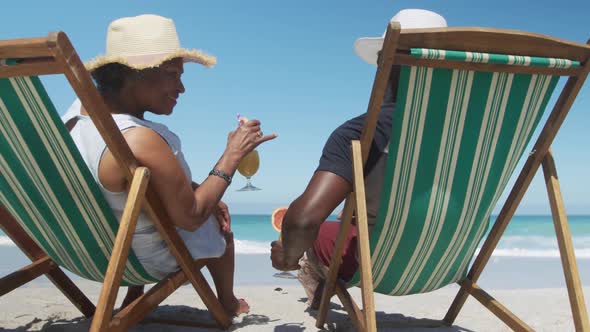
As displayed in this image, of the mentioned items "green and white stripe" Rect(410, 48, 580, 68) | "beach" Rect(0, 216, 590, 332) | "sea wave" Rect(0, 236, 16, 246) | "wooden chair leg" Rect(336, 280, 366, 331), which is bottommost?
"sea wave" Rect(0, 236, 16, 246)

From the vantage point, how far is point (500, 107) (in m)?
2.08

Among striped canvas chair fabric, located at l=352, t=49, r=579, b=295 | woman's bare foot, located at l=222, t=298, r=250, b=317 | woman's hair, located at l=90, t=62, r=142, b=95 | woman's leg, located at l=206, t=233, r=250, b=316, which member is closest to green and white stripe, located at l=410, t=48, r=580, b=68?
striped canvas chair fabric, located at l=352, t=49, r=579, b=295

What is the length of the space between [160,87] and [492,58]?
1.31m

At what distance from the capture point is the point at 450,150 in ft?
6.94

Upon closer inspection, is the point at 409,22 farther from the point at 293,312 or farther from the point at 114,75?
the point at 293,312

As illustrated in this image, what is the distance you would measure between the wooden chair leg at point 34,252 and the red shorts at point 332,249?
1.34 meters

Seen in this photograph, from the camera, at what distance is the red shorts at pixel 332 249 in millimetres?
2684

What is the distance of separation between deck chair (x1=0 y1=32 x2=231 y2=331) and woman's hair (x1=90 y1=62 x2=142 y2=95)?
46 cm

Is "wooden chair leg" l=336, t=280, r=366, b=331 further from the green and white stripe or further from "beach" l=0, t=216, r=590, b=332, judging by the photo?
the green and white stripe

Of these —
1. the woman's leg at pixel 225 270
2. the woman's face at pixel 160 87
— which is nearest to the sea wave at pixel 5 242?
the woman's leg at pixel 225 270

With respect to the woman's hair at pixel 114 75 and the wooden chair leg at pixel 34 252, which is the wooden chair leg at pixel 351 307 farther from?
the wooden chair leg at pixel 34 252

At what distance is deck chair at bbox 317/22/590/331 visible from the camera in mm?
1898

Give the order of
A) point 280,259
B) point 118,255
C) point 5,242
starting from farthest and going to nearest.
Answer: point 5,242 < point 280,259 < point 118,255

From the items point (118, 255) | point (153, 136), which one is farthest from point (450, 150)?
point (118, 255)
